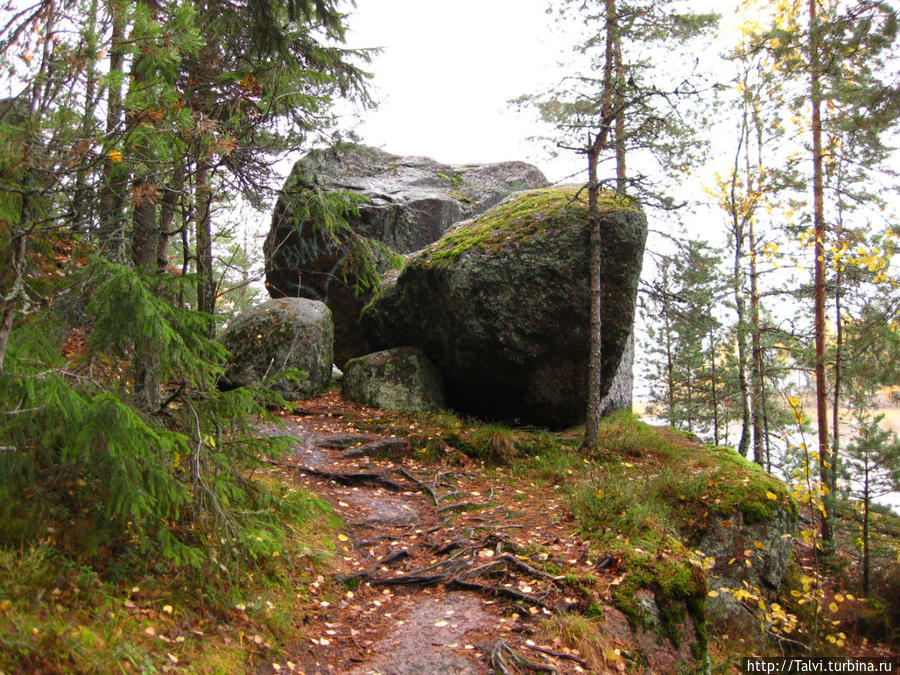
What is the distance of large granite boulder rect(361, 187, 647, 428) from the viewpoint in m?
9.29

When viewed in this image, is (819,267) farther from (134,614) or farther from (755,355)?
(134,614)

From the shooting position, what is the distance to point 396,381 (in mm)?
10289

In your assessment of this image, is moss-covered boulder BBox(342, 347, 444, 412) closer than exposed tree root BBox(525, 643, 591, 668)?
No

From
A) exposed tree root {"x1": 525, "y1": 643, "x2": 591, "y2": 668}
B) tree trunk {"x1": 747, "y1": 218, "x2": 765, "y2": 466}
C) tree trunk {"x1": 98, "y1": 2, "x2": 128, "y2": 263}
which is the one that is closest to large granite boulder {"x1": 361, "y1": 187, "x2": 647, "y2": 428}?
tree trunk {"x1": 747, "y1": 218, "x2": 765, "y2": 466}

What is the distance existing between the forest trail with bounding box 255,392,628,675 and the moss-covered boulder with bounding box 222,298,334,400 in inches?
81.8

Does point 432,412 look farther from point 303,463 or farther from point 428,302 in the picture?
point 303,463

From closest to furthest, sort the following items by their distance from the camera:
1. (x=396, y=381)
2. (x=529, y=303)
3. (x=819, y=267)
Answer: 1. (x=529, y=303)
2. (x=396, y=381)
3. (x=819, y=267)

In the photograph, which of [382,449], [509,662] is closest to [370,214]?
[382,449]

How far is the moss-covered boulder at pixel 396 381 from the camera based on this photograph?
1013 cm

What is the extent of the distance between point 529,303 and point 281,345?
461cm

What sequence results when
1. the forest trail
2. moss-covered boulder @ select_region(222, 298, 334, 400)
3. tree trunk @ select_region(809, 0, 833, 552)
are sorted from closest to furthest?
1. the forest trail
2. moss-covered boulder @ select_region(222, 298, 334, 400)
3. tree trunk @ select_region(809, 0, 833, 552)

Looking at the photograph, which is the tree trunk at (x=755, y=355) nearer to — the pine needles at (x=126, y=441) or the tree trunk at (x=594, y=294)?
the tree trunk at (x=594, y=294)

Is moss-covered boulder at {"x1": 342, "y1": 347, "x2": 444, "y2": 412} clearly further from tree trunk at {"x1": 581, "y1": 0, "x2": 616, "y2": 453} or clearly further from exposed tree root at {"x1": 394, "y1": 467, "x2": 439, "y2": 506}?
tree trunk at {"x1": 581, "y1": 0, "x2": 616, "y2": 453}

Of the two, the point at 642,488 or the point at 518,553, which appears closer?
the point at 518,553
